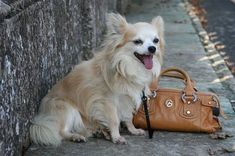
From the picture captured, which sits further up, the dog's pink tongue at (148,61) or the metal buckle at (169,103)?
the dog's pink tongue at (148,61)

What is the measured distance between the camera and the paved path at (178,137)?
4.73 metres

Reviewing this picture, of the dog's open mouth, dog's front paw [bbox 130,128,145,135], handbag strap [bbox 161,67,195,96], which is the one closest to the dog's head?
the dog's open mouth

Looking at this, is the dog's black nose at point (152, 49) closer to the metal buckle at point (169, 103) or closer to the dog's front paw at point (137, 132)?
the metal buckle at point (169, 103)

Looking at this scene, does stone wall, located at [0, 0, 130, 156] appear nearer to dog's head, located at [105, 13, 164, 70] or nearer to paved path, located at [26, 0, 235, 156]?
paved path, located at [26, 0, 235, 156]

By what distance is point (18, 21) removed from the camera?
432cm

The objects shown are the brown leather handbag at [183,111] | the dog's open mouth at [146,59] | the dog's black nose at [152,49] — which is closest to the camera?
the dog's black nose at [152,49]

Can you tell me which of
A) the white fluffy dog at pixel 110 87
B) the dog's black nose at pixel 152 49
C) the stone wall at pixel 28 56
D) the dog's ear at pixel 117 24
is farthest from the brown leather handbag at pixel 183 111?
the stone wall at pixel 28 56

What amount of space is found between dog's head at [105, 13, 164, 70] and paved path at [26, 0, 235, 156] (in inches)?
27.3

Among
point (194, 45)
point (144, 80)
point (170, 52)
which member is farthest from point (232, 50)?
point (144, 80)

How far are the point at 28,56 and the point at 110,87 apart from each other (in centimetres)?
83

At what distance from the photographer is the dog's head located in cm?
494

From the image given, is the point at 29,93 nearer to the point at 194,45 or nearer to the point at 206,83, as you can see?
the point at 206,83

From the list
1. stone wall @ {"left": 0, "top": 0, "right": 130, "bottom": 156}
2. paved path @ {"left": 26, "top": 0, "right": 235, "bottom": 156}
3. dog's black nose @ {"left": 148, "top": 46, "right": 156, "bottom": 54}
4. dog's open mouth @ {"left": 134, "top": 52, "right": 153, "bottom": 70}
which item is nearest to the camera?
stone wall @ {"left": 0, "top": 0, "right": 130, "bottom": 156}

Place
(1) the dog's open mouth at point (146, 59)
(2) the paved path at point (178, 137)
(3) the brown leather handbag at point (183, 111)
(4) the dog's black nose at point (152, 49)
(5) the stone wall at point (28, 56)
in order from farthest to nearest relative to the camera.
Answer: (3) the brown leather handbag at point (183, 111) → (1) the dog's open mouth at point (146, 59) → (4) the dog's black nose at point (152, 49) → (2) the paved path at point (178, 137) → (5) the stone wall at point (28, 56)
